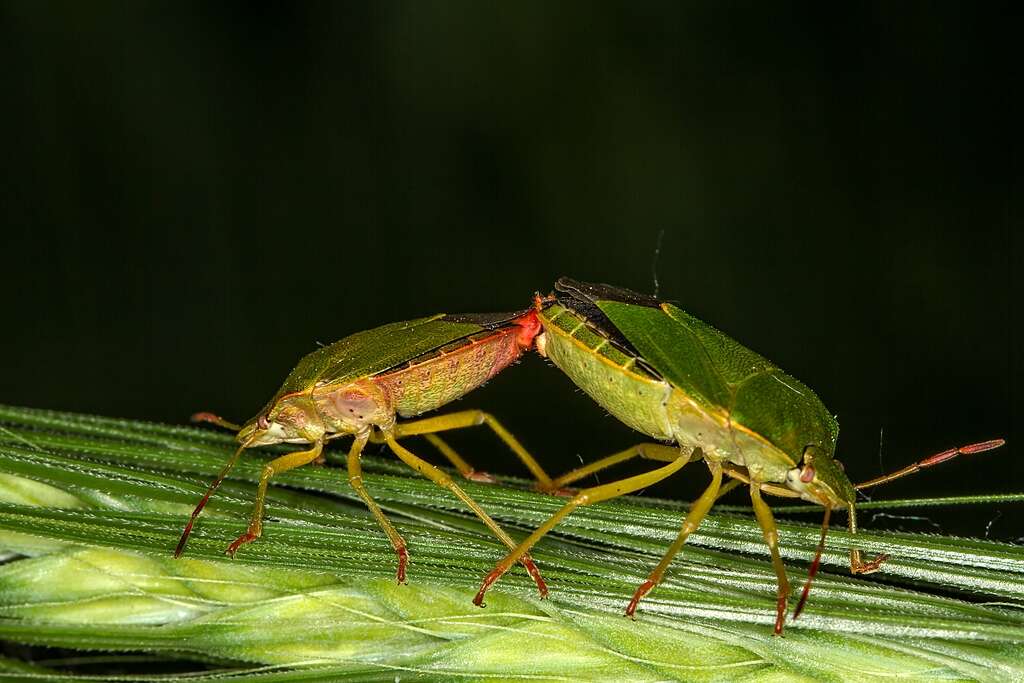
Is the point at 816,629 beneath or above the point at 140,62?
beneath

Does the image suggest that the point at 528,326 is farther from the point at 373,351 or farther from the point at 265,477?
the point at 265,477

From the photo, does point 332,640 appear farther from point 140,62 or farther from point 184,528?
point 140,62

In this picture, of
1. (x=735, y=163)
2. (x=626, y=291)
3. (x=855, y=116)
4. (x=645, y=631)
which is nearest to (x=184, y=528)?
(x=645, y=631)

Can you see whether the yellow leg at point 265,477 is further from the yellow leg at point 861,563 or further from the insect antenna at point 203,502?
the yellow leg at point 861,563

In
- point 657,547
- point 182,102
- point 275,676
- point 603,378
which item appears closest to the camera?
point 275,676

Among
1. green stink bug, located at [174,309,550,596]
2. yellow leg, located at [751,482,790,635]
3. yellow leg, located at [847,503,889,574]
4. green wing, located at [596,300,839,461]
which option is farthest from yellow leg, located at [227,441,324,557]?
yellow leg, located at [847,503,889,574]

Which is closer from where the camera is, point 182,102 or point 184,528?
point 184,528

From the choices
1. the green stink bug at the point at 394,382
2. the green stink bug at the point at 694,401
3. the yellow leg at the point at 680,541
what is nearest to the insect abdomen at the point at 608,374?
the green stink bug at the point at 694,401
